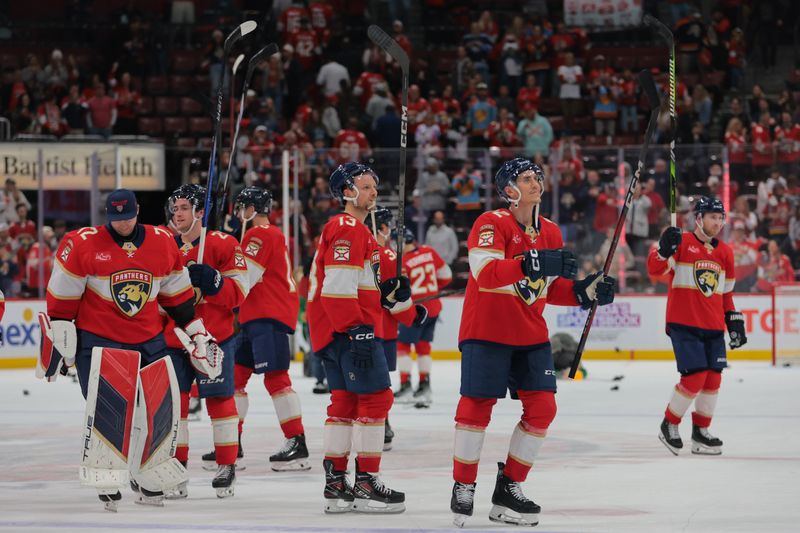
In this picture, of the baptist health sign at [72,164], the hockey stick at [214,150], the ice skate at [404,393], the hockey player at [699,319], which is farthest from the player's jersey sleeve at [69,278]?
the baptist health sign at [72,164]

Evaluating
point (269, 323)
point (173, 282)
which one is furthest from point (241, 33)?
point (173, 282)

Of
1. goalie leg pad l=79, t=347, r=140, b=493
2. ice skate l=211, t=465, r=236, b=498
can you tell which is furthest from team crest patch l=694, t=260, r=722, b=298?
goalie leg pad l=79, t=347, r=140, b=493

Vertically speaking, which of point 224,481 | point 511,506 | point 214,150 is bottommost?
point 224,481

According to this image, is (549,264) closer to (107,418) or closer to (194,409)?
(107,418)

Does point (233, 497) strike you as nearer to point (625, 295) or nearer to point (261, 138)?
point (625, 295)

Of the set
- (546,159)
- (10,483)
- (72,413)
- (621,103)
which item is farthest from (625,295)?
(10,483)

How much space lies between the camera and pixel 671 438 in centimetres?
811

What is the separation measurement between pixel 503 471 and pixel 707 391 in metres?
2.73

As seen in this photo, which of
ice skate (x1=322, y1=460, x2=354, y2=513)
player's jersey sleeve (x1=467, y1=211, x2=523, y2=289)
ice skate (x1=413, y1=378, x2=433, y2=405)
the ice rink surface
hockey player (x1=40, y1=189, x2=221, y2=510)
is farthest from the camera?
ice skate (x1=413, y1=378, x2=433, y2=405)

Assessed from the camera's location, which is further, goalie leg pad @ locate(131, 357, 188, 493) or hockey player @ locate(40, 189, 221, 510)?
goalie leg pad @ locate(131, 357, 188, 493)

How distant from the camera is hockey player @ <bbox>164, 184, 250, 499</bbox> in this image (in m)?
6.53

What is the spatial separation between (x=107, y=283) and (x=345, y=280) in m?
1.03

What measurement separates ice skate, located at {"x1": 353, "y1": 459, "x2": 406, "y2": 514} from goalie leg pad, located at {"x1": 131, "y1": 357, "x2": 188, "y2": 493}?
772 mm

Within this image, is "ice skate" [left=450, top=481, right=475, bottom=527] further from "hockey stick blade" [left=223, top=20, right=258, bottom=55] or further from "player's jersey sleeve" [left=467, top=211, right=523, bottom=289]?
"hockey stick blade" [left=223, top=20, right=258, bottom=55]
